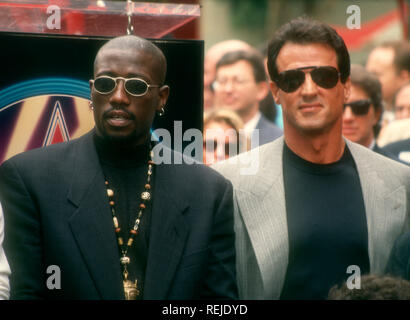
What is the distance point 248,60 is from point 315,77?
185 cm

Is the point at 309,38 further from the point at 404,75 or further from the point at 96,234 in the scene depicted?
the point at 404,75

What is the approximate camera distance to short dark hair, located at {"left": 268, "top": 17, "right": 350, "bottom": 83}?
4156 millimetres

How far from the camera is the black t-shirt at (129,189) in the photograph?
3686 mm

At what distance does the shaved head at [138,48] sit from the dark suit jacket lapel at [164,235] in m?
0.50

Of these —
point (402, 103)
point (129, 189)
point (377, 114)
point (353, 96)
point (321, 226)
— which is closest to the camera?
point (129, 189)

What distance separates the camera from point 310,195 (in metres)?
4.16

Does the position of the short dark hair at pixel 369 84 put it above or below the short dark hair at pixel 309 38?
below

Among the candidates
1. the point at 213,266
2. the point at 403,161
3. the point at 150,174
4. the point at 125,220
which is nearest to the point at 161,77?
the point at 150,174

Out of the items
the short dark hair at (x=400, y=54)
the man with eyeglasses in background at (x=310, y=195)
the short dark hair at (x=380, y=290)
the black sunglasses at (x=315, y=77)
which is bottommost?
the short dark hair at (x=380, y=290)

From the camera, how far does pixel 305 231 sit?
4074 millimetres

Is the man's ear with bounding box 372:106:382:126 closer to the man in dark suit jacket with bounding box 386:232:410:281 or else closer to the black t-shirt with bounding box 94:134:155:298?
the man in dark suit jacket with bounding box 386:232:410:281

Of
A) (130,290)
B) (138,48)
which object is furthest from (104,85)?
(130,290)

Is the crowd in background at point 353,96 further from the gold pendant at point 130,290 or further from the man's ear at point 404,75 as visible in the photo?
the gold pendant at point 130,290

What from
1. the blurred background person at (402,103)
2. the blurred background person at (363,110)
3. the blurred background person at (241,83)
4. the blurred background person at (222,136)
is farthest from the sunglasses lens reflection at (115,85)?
the blurred background person at (402,103)
